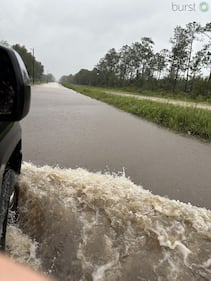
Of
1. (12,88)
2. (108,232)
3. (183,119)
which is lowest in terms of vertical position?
(108,232)

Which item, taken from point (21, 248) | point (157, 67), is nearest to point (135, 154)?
point (21, 248)

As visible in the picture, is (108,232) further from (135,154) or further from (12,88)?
(135,154)

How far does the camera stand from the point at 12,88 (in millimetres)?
1631

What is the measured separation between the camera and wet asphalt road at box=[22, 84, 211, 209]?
5562 mm

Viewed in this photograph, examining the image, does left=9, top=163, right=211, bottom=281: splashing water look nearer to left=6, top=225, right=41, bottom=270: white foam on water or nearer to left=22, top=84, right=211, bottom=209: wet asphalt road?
left=6, top=225, right=41, bottom=270: white foam on water

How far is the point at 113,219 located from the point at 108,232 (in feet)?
0.96

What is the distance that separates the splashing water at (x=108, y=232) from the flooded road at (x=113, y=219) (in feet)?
0.03

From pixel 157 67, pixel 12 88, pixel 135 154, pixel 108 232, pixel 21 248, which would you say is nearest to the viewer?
pixel 12 88

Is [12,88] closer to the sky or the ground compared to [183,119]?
closer to the sky

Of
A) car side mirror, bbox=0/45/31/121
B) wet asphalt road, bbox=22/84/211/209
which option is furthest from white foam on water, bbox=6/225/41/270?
wet asphalt road, bbox=22/84/211/209

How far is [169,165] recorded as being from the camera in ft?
21.9

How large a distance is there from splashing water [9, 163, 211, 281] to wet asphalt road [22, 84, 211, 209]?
3.30ft

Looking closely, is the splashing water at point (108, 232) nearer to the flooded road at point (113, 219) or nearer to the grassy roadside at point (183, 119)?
the flooded road at point (113, 219)

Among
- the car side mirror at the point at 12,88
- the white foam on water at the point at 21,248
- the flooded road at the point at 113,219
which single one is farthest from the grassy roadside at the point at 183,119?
the car side mirror at the point at 12,88
